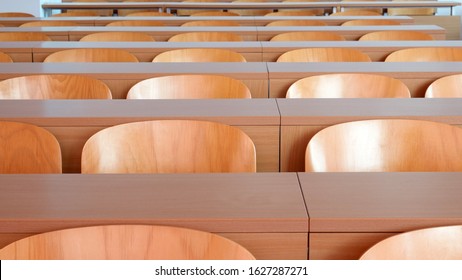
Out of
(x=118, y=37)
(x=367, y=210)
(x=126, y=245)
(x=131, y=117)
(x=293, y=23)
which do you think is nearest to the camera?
(x=126, y=245)

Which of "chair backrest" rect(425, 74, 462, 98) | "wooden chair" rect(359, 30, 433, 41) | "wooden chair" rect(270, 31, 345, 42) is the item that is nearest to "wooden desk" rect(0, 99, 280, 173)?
"chair backrest" rect(425, 74, 462, 98)

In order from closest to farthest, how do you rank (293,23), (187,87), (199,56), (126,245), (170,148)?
(126,245) < (170,148) < (187,87) < (199,56) < (293,23)

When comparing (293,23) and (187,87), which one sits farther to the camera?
(293,23)

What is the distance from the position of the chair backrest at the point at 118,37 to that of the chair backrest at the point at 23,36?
302 millimetres

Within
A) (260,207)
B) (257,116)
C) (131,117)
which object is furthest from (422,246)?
(131,117)

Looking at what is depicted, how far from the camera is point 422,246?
4.90 feet

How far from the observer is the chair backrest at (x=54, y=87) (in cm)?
325

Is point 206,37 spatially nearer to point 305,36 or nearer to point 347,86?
point 305,36

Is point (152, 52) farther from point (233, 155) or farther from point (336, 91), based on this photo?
point (233, 155)

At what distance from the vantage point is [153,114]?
Answer: 2.60 meters

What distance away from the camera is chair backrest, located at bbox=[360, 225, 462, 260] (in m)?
1.48

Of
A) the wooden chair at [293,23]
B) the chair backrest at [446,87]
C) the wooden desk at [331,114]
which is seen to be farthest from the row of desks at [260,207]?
the wooden chair at [293,23]

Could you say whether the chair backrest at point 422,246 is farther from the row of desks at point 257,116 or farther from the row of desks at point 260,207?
the row of desks at point 257,116

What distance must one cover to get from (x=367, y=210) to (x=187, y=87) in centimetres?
174
